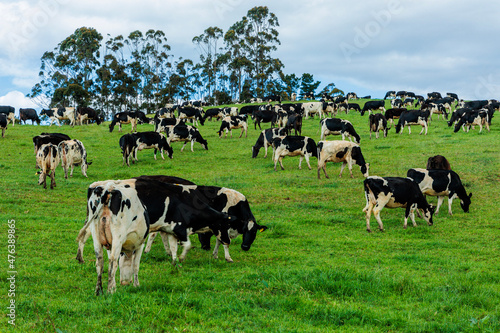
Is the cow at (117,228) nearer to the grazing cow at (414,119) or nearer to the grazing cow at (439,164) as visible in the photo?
the grazing cow at (439,164)

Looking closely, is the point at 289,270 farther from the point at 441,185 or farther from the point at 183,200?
the point at 441,185

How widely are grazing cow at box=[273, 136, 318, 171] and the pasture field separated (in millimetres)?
2526

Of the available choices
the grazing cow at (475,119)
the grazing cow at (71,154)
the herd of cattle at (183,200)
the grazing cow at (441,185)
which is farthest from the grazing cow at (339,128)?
the grazing cow at (71,154)

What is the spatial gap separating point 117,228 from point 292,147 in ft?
52.5

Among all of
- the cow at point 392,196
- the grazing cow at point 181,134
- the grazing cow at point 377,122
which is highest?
the grazing cow at point 377,122

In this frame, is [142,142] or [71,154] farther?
[142,142]

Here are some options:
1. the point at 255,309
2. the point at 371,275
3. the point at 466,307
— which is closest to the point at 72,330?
the point at 255,309

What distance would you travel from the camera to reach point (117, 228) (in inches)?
290

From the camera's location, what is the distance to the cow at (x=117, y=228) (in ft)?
23.6

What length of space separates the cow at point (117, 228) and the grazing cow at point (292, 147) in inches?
591

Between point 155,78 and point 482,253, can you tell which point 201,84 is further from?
point 482,253

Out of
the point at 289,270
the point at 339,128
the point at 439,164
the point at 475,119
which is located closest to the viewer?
the point at 289,270

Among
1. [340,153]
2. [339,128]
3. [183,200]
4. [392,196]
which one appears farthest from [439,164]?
[183,200]

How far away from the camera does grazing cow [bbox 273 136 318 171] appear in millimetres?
22547
